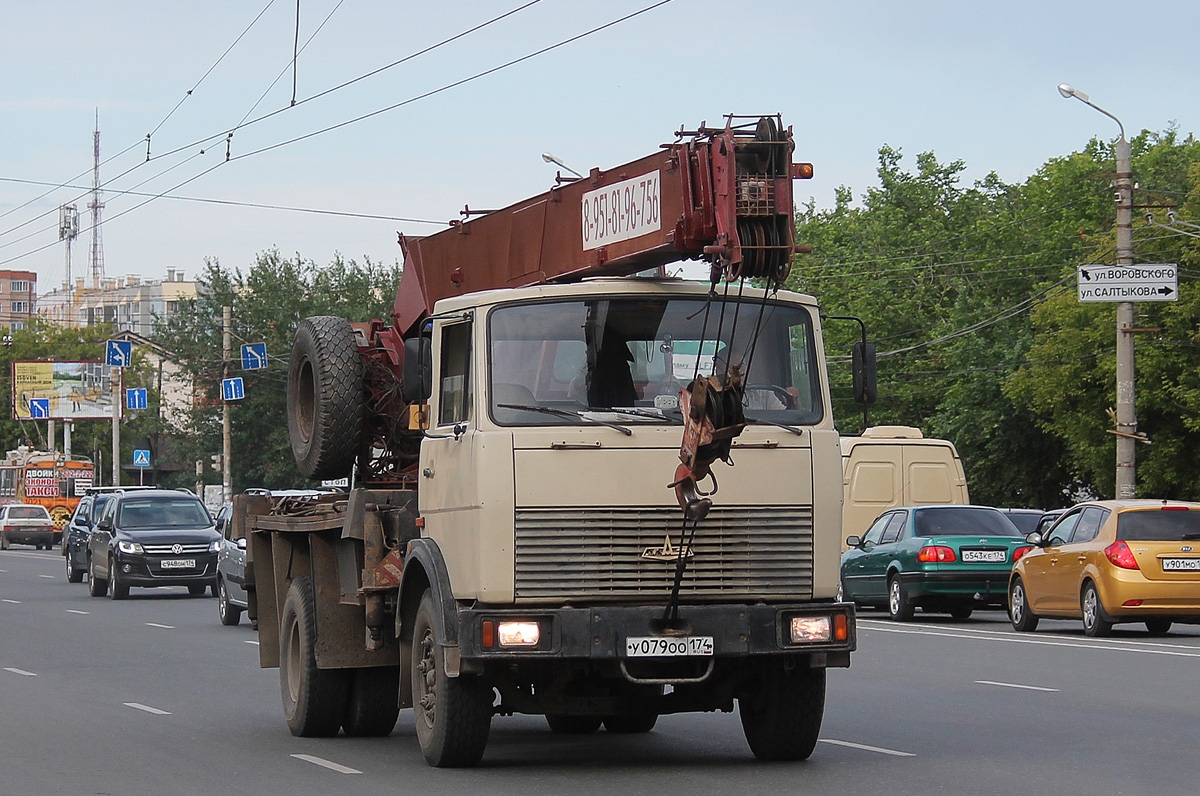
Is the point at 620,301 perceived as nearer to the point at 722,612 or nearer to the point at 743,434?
the point at 743,434

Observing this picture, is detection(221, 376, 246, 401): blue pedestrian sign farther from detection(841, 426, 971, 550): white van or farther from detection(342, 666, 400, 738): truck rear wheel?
detection(342, 666, 400, 738): truck rear wheel

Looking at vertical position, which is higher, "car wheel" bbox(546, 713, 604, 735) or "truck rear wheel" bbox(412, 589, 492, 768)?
"truck rear wheel" bbox(412, 589, 492, 768)

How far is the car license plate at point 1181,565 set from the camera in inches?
760

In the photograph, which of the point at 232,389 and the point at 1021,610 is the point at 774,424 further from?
the point at 232,389

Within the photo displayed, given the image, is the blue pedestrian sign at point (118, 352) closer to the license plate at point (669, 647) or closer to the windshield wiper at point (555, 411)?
the windshield wiper at point (555, 411)

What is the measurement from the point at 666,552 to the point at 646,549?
0.33ft

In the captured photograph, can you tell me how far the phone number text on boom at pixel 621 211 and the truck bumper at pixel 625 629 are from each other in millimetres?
2038

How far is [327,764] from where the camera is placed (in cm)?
1031

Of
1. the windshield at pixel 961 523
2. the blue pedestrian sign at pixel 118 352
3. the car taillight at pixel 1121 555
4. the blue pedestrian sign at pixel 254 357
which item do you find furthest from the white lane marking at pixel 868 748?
the blue pedestrian sign at pixel 118 352

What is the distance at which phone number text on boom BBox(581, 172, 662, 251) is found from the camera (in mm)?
9641

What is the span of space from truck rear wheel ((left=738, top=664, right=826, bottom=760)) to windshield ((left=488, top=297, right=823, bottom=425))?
4.68 ft

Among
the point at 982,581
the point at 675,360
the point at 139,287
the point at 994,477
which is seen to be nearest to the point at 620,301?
the point at 675,360

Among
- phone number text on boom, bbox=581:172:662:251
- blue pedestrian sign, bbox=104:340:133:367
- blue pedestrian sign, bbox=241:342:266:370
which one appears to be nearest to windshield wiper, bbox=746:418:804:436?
phone number text on boom, bbox=581:172:662:251

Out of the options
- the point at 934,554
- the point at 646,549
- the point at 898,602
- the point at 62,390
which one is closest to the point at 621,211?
the point at 646,549
